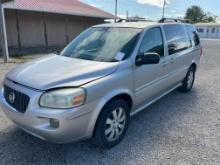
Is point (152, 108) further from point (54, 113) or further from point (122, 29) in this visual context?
point (54, 113)

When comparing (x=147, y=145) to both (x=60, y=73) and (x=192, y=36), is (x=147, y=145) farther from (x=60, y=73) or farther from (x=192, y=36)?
(x=192, y=36)

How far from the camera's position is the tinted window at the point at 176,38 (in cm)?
481

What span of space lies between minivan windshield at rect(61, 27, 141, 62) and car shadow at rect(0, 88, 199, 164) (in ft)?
4.38

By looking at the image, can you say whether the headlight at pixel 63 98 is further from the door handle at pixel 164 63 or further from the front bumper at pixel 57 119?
the door handle at pixel 164 63

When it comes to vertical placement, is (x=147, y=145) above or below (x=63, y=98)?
below

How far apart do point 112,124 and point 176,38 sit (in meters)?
2.81

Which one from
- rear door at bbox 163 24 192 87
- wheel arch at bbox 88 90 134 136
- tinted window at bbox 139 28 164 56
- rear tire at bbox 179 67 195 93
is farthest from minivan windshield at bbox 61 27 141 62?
rear tire at bbox 179 67 195 93

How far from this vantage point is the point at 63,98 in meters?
2.77

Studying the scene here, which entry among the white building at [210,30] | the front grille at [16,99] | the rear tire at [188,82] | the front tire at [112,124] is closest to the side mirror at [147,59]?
the front tire at [112,124]

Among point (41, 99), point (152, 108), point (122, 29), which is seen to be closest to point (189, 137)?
point (152, 108)

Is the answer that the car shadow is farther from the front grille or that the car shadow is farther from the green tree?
the green tree

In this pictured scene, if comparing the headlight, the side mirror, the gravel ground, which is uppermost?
the side mirror

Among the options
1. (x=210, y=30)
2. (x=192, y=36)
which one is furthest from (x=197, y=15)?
(x=192, y=36)

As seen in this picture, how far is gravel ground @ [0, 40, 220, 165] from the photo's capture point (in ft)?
10.4
